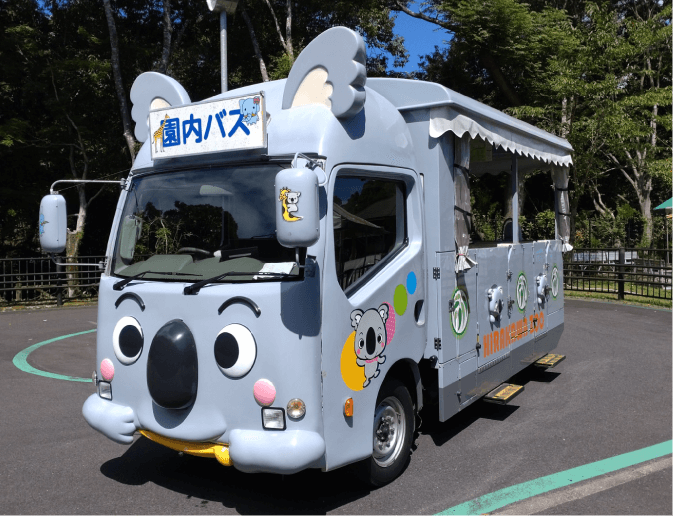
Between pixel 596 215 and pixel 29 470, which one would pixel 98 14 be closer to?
pixel 29 470

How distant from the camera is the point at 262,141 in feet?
13.4

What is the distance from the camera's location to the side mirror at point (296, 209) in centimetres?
347

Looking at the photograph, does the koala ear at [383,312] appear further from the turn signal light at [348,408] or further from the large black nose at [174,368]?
the large black nose at [174,368]

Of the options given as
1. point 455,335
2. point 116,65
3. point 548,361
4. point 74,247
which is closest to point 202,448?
point 455,335

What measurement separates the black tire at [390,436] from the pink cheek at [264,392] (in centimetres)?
102

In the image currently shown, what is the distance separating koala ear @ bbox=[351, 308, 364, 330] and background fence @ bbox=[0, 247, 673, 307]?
42.5 ft

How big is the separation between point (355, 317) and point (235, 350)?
2.83ft

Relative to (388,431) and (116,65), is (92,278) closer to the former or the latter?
(116,65)

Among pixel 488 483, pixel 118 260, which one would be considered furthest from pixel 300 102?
pixel 488 483

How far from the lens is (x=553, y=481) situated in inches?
183

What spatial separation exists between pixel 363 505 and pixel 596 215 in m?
24.8

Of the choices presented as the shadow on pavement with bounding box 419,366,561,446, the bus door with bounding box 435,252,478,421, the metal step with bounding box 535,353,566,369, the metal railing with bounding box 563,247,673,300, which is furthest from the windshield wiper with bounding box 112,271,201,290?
the metal railing with bounding box 563,247,673,300

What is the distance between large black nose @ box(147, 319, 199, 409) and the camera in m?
3.95

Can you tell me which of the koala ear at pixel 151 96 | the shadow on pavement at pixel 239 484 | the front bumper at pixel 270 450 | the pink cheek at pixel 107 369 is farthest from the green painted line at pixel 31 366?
the front bumper at pixel 270 450
